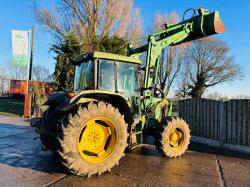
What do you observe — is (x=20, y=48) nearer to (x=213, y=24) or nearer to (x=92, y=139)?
(x=213, y=24)

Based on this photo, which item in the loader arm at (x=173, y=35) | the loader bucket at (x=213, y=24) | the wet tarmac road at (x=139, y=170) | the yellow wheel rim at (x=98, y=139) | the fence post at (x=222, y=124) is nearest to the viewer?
the wet tarmac road at (x=139, y=170)

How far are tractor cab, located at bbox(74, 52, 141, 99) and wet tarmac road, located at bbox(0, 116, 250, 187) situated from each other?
173 centimetres

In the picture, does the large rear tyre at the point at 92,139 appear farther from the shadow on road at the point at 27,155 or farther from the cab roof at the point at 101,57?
the cab roof at the point at 101,57

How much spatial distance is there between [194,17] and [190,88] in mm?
34678

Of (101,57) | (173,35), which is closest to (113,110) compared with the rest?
(101,57)

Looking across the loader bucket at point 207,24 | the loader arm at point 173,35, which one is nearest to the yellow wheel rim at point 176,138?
the loader arm at point 173,35

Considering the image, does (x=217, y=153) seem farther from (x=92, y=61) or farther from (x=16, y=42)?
(x=16, y=42)

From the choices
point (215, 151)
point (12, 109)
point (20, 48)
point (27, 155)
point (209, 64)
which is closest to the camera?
point (27, 155)

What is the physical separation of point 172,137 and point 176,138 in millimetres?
156

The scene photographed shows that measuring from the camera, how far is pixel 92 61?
7258 mm

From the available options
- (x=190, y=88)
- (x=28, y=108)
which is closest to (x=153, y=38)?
(x=28, y=108)

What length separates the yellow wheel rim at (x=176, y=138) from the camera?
836 cm

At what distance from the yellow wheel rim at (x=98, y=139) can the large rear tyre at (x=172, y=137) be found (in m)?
1.66

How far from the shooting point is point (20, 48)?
2058 centimetres
